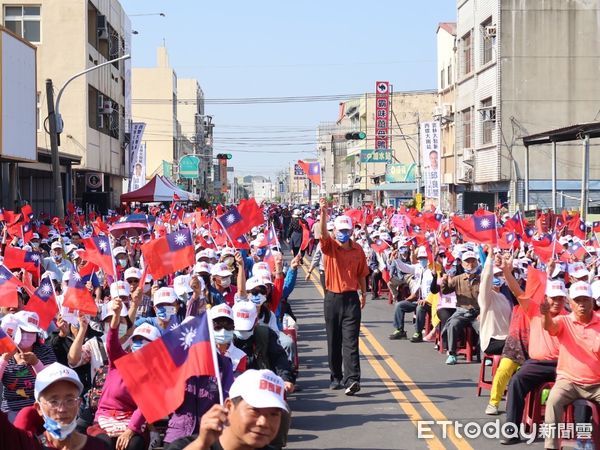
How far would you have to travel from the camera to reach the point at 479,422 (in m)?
10.2

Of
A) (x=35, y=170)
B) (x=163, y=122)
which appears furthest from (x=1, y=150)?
(x=163, y=122)

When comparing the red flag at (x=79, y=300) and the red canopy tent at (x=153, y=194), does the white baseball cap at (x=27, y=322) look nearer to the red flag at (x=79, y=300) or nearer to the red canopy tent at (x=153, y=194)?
the red flag at (x=79, y=300)

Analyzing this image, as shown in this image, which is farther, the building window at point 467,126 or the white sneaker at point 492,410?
the building window at point 467,126

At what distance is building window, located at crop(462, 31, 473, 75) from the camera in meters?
50.8

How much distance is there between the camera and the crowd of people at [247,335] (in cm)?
581

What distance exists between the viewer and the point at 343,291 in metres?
11.9

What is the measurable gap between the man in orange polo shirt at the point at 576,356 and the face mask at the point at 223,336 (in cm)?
259

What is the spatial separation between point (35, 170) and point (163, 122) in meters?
66.2

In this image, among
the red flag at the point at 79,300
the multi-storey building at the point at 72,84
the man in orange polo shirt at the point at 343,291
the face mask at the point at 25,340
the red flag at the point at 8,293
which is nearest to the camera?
the face mask at the point at 25,340

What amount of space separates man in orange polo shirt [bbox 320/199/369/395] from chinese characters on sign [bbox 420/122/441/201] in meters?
32.0

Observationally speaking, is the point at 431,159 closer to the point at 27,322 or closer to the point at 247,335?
the point at 247,335

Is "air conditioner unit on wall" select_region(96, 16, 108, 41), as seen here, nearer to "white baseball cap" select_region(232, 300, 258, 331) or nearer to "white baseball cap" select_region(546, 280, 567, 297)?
"white baseball cap" select_region(232, 300, 258, 331)

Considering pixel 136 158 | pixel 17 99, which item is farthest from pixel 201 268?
pixel 136 158

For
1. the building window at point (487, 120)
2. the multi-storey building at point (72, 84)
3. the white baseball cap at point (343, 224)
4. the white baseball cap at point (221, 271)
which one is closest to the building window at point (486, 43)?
the building window at point (487, 120)
